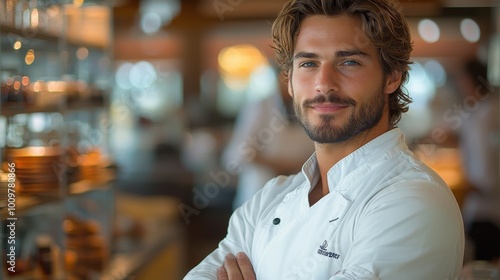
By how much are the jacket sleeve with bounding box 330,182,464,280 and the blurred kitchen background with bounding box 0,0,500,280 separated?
1.06 m

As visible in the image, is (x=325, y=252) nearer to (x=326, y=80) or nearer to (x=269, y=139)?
(x=326, y=80)

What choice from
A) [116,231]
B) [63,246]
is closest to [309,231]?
[63,246]

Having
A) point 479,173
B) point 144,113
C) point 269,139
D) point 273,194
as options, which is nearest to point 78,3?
point 269,139

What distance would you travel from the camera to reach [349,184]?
5.21ft

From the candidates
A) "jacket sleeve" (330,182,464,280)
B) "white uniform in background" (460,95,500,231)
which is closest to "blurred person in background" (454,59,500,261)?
"white uniform in background" (460,95,500,231)

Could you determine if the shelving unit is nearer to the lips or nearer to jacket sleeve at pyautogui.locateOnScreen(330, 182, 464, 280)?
the lips

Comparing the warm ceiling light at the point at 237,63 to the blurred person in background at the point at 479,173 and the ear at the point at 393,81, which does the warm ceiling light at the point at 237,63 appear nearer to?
the blurred person in background at the point at 479,173

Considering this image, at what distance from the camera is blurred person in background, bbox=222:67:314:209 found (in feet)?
14.3

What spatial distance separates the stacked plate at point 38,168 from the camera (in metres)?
2.67

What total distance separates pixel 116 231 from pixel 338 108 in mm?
2951

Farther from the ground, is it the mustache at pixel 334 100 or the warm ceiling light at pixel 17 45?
the warm ceiling light at pixel 17 45

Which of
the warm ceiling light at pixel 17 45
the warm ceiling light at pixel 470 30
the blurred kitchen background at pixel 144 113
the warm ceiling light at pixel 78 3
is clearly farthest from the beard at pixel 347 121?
the warm ceiling light at pixel 470 30

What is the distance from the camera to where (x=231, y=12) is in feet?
26.2

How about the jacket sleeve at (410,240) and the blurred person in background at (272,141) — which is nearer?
the jacket sleeve at (410,240)
